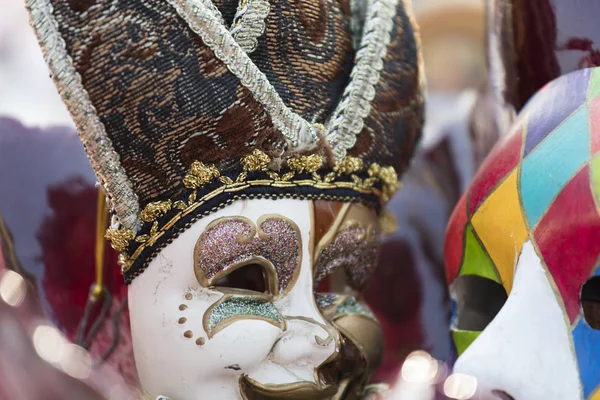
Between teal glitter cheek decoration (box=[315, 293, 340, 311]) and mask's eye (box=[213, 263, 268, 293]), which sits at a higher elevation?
mask's eye (box=[213, 263, 268, 293])

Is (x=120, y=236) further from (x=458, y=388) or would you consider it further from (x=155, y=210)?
(x=458, y=388)

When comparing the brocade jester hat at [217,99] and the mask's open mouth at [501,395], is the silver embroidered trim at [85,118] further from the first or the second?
the mask's open mouth at [501,395]

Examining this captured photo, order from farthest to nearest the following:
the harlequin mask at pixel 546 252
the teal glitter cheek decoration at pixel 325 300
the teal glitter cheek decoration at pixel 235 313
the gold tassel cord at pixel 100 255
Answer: the gold tassel cord at pixel 100 255 < the teal glitter cheek decoration at pixel 325 300 < the teal glitter cheek decoration at pixel 235 313 < the harlequin mask at pixel 546 252

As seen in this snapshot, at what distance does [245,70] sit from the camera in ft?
3.08

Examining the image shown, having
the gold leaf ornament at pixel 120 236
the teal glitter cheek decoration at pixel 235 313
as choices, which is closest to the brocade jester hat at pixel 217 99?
the gold leaf ornament at pixel 120 236

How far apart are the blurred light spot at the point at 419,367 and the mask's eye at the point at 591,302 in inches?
21.6

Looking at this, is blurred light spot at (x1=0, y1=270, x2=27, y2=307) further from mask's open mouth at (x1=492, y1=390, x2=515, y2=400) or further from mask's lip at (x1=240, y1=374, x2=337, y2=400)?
mask's open mouth at (x1=492, y1=390, x2=515, y2=400)

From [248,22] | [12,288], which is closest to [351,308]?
[248,22]

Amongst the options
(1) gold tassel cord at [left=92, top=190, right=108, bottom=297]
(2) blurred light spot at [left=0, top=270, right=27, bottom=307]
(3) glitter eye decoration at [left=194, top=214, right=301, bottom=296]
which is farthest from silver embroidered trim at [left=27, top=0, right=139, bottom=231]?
(2) blurred light spot at [left=0, top=270, right=27, bottom=307]

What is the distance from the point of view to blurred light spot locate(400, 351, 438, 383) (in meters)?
1.46

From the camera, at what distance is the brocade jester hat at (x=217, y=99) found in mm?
913

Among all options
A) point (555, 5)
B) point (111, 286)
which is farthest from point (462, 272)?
point (111, 286)

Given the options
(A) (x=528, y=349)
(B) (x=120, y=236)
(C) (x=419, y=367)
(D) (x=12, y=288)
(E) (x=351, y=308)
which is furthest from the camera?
(C) (x=419, y=367)

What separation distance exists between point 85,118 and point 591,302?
1.97ft
